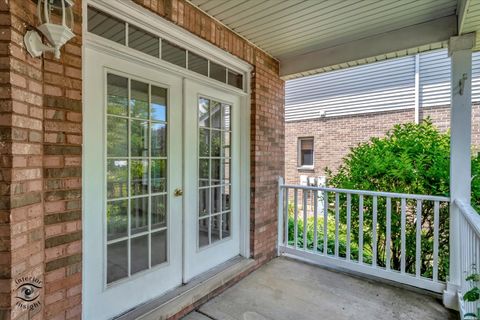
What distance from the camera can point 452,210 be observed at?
2438 millimetres

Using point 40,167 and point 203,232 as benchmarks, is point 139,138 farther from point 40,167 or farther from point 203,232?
point 203,232

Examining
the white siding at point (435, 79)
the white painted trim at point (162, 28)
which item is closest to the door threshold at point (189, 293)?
the white painted trim at point (162, 28)

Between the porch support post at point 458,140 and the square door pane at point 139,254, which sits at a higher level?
the porch support post at point 458,140

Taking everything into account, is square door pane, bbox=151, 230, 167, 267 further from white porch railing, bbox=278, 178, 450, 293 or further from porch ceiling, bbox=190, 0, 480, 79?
porch ceiling, bbox=190, 0, 480, 79

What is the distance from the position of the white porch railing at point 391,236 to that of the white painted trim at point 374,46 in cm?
149

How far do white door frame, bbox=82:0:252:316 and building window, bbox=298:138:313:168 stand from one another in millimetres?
5394

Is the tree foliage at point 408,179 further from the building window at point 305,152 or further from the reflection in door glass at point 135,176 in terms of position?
the building window at point 305,152

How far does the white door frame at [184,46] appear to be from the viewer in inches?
70.0

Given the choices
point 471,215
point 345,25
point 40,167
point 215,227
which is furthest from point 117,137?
point 471,215

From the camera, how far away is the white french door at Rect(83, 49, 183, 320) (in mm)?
1813

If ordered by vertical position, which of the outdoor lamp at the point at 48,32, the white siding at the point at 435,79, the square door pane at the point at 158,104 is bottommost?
the square door pane at the point at 158,104

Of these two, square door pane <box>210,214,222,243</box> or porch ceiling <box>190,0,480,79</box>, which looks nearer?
porch ceiling <box>190,0,480,79</box>

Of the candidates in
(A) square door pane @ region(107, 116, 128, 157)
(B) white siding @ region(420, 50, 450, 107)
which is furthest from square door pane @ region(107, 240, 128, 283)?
(B) white siding @ region(420, 50, 450, 107)

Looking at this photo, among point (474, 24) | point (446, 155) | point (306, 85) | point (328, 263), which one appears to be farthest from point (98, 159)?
point (306, 85)
